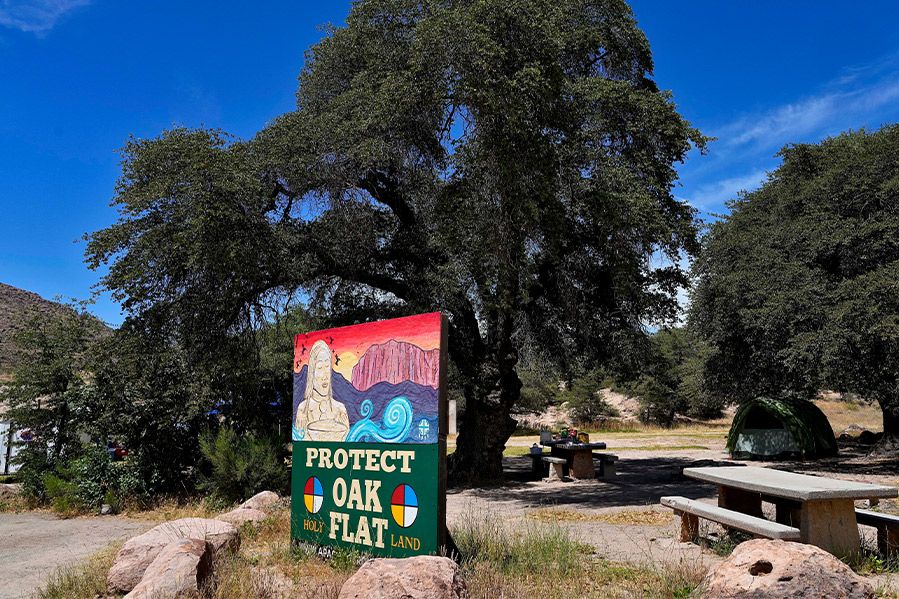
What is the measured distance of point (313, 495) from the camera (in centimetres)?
776

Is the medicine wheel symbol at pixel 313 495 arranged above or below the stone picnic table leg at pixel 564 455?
above

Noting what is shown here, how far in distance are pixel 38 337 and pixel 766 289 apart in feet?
60.5

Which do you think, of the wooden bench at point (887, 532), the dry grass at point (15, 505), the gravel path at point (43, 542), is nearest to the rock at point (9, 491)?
the dry grass at point (15, 505)

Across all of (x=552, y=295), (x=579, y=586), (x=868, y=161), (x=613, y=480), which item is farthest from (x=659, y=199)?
(x=579, y=586)

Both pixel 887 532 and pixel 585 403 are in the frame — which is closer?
pixel 887 532

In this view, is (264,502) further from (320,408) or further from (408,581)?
(408,581)

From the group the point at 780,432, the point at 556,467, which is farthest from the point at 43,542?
the point at 780,432

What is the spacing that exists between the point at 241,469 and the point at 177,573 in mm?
7052

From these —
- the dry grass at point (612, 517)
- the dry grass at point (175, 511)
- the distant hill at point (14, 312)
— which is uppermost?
the distant hill at point (14, 312)

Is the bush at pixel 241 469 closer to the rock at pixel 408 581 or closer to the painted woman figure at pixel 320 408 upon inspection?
the painted woman figure at pixel 320 408

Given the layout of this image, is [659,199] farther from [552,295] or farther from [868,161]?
[868,161]

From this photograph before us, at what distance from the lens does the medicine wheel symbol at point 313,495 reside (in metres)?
7.67

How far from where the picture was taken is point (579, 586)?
19.7 ft

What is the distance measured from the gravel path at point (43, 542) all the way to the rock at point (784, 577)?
6814mm
